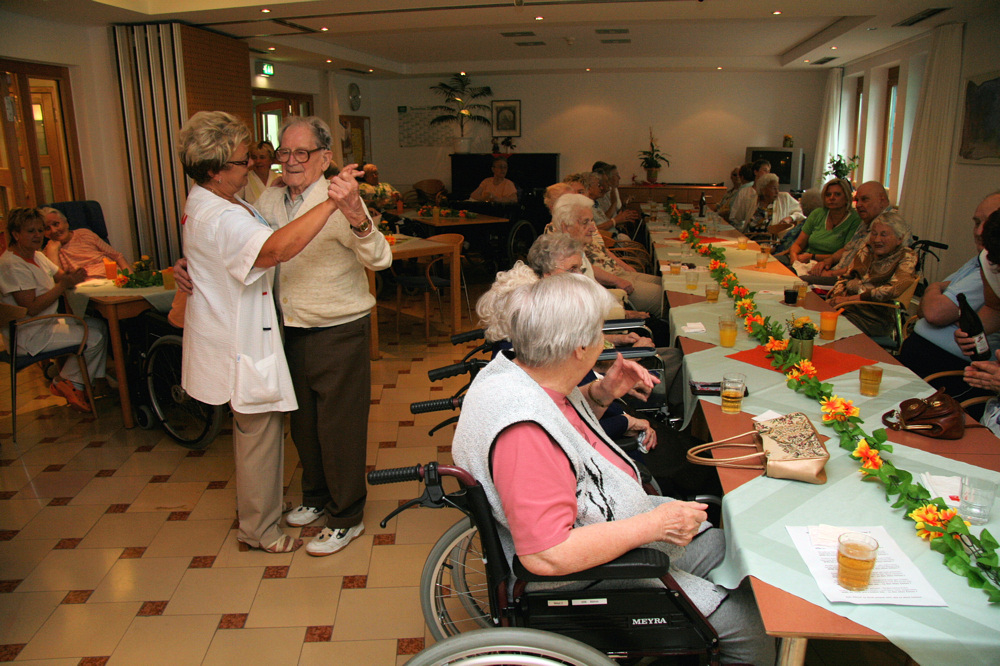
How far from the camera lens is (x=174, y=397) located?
146 inches

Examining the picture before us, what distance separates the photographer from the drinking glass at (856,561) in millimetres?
1300

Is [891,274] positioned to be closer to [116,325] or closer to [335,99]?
[116,325]

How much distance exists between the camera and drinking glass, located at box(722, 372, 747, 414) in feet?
7.16

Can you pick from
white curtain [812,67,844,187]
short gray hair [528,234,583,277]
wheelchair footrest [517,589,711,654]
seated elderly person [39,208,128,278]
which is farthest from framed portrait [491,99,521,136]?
wheelchair footrest [517,589,711,654]

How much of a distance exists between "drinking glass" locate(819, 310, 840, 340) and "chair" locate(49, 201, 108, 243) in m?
5.00

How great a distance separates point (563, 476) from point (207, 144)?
1.76 metres

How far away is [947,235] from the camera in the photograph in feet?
24.9

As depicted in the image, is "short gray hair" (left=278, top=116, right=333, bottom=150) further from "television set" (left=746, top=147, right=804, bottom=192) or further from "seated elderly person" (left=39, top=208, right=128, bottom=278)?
"television set" (left=746, top=147, right=804, bottom=192)

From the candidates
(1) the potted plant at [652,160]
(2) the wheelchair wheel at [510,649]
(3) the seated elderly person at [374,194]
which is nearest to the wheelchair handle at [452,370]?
(2) the wheelchair wheel at [510,649]

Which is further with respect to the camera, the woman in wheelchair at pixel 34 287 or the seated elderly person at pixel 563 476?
the woman in wheelchair at pixel 34 287

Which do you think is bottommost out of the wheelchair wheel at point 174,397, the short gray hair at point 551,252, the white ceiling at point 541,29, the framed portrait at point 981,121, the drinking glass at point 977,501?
the wheelchair wheel at point 174,397

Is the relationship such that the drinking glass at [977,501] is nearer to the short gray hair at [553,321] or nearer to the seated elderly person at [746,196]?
the short gray hair at [553,321]

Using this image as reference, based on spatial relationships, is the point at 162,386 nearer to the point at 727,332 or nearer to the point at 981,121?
the point at 727,332

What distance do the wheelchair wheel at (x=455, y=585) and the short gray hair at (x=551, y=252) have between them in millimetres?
1412
